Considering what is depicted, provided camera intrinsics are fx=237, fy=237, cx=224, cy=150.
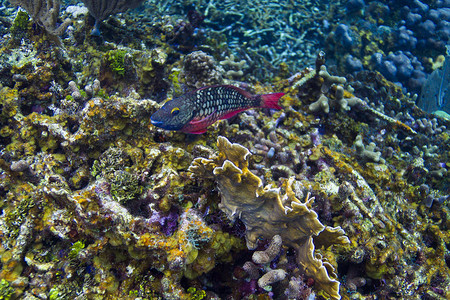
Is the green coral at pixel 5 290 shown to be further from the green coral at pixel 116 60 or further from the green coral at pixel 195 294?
the green coral at pixel 116 60

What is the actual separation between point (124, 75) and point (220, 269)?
338 centimetres

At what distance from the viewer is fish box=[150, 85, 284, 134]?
2609mm

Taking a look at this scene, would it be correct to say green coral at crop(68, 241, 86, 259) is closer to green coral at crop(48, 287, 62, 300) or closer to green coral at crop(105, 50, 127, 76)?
green coral at crop(48, 287, 62, 300)

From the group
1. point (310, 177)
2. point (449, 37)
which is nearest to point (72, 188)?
point (310, 177)

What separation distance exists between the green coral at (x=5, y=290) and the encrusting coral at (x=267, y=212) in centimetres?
202

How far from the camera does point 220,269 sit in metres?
2.61

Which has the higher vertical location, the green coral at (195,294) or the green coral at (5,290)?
the green coral at (5,290)

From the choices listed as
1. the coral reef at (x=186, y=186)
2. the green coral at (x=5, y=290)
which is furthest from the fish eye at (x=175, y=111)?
the green coral at (x=5, y=290)

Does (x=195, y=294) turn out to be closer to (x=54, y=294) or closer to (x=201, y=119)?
(x=54, y=294)

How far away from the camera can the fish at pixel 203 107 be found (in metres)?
2.61

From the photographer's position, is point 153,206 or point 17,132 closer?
point 153,206

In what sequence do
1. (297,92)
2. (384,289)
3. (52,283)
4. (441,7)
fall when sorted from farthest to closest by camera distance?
(441,7)
(297,92)
(384,289)
(52,283)

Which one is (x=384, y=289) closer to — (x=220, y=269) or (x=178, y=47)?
(x=220, y=269)

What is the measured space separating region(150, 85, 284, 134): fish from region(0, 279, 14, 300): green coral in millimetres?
2013
